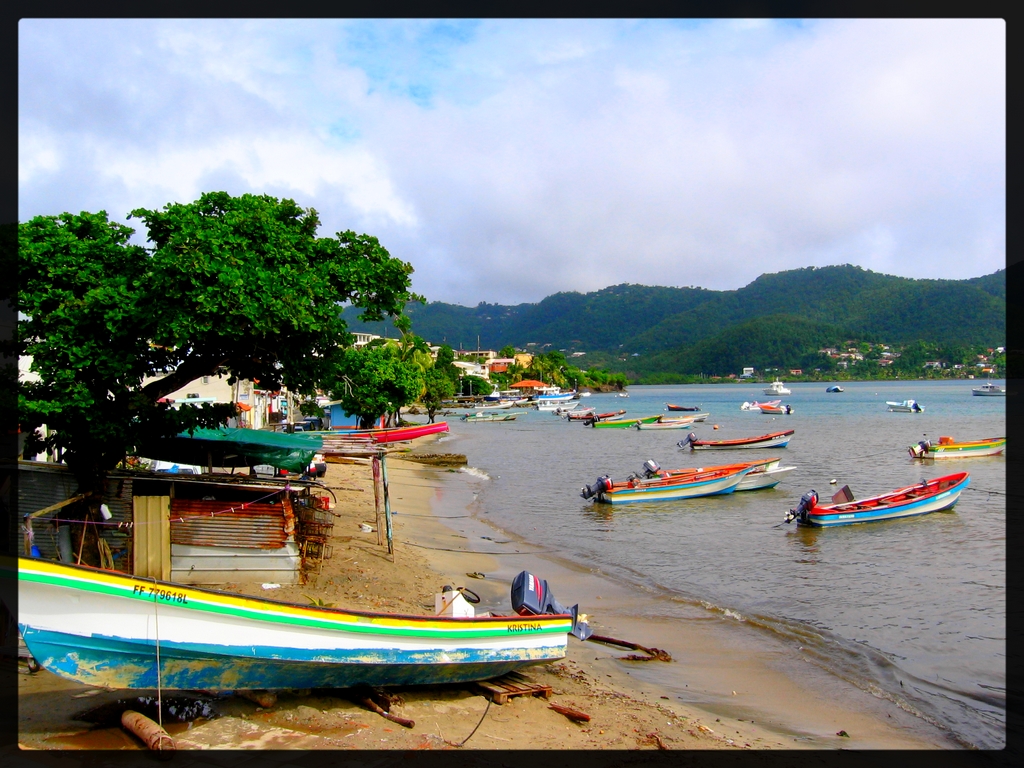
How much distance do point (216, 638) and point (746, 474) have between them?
78.3 feet

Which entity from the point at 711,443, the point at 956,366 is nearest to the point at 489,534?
the point at 711,443

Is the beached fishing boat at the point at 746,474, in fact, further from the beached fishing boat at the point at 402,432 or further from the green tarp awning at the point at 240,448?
the beached fishing boat at the point at 402,432

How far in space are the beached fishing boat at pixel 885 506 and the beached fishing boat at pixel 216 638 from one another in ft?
49.7

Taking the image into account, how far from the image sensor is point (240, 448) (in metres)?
12.8

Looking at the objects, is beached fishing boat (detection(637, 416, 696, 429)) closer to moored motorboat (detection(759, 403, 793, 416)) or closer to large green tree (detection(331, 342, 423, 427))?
moored motorboat (detection(759, 403, 793, 416))

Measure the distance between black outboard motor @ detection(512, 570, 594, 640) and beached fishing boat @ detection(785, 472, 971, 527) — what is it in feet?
44.3

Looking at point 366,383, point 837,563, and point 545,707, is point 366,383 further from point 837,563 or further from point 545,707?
point 837,563

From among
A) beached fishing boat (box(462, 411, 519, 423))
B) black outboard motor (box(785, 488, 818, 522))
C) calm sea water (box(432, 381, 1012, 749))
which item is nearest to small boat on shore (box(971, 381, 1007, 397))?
beached fishing boat (box(462, 411, 519, 423))

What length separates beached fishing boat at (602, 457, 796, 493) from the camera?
86.1 feet

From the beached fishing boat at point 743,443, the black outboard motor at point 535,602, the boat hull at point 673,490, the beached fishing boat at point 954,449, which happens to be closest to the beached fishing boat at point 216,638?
the black outboard motor at point 535,602

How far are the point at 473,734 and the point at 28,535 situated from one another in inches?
223

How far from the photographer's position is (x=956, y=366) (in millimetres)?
152125

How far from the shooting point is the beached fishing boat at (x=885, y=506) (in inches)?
806
